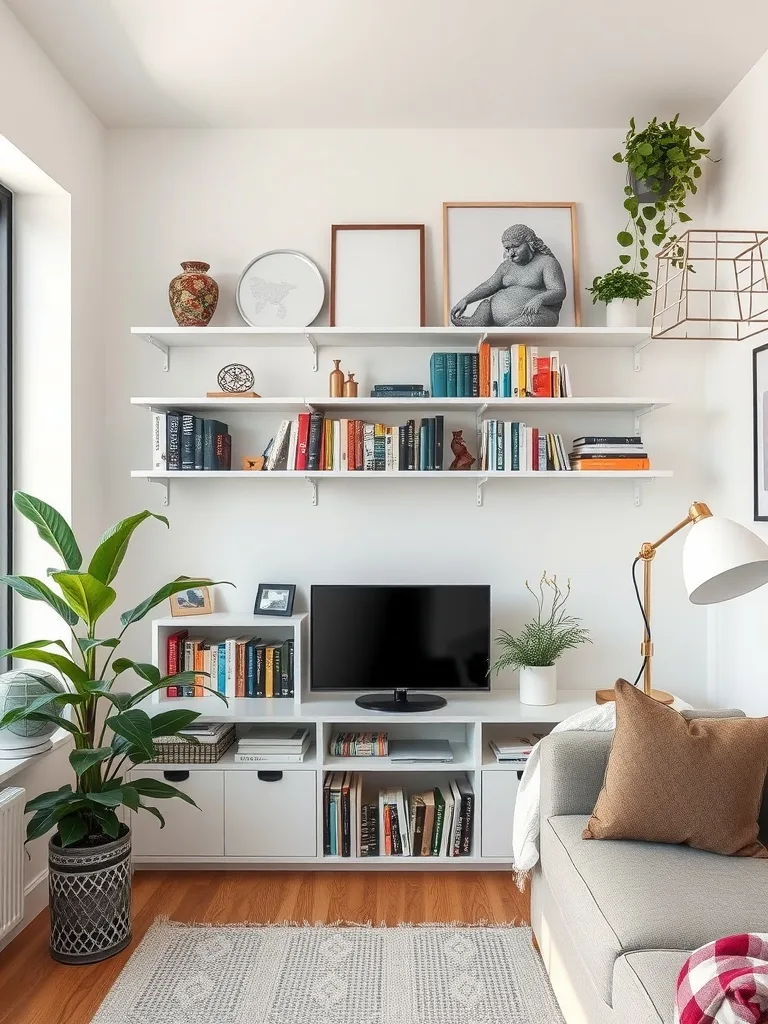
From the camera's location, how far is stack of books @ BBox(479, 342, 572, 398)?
309 cm

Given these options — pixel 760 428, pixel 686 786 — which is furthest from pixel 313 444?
pixel 686 786

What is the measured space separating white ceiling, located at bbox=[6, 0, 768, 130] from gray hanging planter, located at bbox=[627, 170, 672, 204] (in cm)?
29

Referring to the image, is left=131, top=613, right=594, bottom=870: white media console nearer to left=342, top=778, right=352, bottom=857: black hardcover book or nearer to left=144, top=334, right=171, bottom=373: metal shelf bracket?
left=342, top=778, right=352, bottom=857: black hardcover book

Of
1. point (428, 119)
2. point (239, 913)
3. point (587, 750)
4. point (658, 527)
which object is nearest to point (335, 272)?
point (428, 119)

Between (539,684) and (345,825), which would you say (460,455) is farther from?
(345,825)

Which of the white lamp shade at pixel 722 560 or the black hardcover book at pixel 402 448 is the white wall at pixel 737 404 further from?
the black hardcover book at pixel 402 448

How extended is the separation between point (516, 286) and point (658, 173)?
68cm

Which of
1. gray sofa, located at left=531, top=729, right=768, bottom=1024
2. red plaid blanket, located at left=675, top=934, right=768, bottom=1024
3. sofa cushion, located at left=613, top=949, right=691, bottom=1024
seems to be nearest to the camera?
red plaid blanket, located at left=675, top=934, right=768, bottom=1024

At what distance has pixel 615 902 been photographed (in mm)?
1751

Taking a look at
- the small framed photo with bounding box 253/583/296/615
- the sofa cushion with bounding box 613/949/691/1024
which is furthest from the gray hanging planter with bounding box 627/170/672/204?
the sofa cushion with bounding box 613/949/691/1024

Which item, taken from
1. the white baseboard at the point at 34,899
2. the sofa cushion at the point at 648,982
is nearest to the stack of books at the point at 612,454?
the sofa cushion at the point at 648,982

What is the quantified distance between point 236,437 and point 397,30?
5.27 ft

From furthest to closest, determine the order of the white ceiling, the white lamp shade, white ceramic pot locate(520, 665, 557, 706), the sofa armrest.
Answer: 1. white ceramic pot locate(520, 665, 557, 706)
2. the white ceiling
3. the sofa armrest
4. the white lamp shade

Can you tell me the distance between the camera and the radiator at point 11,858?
2305 mm
